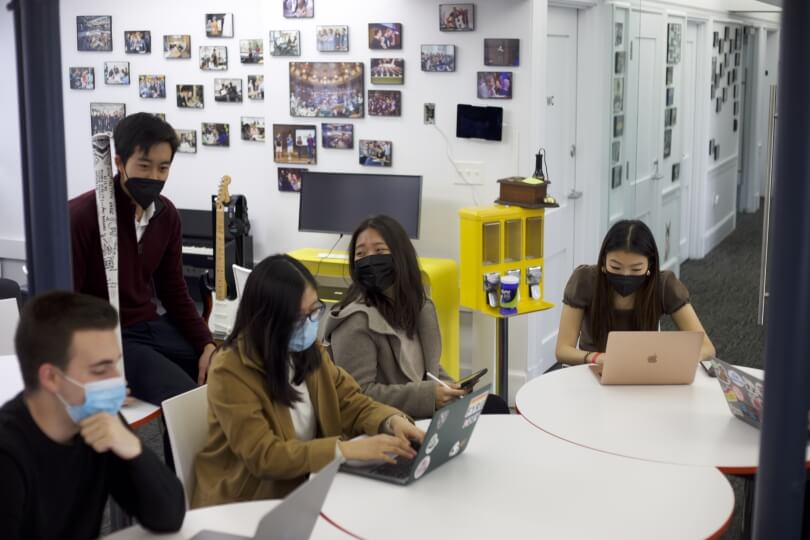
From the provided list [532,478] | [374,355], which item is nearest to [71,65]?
[374,355]

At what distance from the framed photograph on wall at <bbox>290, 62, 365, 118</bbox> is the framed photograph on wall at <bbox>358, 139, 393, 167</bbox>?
173mm

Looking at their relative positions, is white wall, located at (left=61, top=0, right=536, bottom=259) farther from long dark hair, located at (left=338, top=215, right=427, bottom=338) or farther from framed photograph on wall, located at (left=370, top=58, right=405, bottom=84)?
long dark hair, located at (left=338, top=215, right=427, bottom=338)

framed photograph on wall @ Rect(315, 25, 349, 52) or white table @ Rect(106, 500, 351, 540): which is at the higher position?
framed photograph on wall @ Rect(315, 25, 349, 52)

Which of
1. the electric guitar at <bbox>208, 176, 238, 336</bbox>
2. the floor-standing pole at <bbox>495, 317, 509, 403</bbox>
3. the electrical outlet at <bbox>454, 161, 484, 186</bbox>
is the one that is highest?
the electrical outlet at <bbox>454, 161, 484, 186</bbox>

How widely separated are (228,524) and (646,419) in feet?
4.43

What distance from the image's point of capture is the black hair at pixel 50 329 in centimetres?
186

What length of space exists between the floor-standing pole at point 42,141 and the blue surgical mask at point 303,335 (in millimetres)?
931

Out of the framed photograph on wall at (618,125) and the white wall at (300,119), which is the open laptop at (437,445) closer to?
the white wall at (300,119)

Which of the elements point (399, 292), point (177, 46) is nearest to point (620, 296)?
point (399, 292)

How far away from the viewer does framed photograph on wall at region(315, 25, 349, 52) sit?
5.82m

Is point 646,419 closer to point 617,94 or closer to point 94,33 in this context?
point 617,94

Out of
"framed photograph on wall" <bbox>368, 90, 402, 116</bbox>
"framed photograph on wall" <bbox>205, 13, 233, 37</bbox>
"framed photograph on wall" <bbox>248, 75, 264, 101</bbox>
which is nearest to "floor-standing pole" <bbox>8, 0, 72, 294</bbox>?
"framed photograph on wall" <bbox>368, 90, 402, 116</bbox>

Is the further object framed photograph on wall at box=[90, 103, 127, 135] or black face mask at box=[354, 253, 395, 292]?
framed photograph on wall at box=[90, 103, 127, 135]

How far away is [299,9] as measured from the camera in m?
5.91
